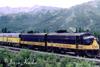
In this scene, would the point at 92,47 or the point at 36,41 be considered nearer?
the point at 92,47

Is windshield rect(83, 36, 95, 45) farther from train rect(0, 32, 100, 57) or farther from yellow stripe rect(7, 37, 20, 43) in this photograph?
yellow stripe rect(7, 37, 20, 43)

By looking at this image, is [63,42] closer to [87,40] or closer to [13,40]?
[87,40]

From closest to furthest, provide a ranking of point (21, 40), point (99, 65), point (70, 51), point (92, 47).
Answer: point (99, 65) → point (92, 47) → point (70, 51) → point (21, 40)

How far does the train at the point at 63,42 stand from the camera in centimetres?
4456

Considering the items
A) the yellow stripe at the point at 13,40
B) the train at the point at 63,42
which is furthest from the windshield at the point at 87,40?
the yellow stripe at the point at 13,40

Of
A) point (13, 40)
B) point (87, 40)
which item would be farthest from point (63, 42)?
point (13, 40)

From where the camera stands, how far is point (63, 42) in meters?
49.1

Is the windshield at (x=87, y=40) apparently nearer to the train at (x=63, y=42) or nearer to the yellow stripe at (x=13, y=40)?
the train at (x=63, y=42)

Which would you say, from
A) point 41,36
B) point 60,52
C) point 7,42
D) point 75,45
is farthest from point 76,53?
point 7,42

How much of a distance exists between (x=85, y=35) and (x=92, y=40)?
1.13m

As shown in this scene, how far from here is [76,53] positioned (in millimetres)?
46281

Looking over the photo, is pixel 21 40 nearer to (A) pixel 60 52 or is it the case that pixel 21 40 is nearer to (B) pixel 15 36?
(B) pixel 15 36

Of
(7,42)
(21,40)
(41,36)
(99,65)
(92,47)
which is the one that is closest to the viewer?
(99,65)

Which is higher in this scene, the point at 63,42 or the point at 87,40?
the point at 87,40
